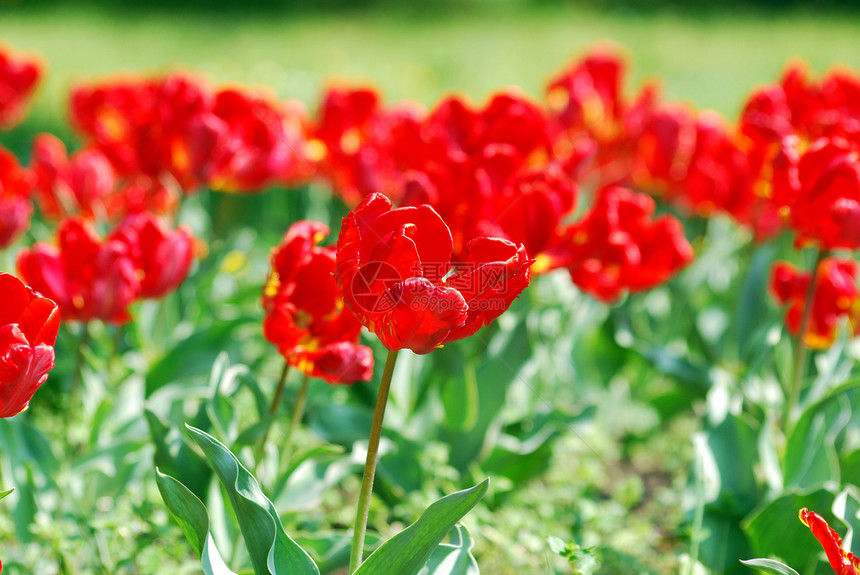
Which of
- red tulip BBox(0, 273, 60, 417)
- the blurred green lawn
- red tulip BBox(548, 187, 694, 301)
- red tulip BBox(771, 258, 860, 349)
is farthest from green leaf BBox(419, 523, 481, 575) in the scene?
the blurred green lawn

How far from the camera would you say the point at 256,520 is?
111cm

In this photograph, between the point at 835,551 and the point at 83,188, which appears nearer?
the point at 835,551

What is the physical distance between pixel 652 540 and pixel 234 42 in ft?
24.7

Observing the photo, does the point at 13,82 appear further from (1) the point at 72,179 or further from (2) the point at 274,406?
(2) the point at 274,406

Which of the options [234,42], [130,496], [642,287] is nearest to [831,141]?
[642,287]

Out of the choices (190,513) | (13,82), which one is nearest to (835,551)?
(190,513)

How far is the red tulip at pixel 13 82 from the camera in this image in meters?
2.76

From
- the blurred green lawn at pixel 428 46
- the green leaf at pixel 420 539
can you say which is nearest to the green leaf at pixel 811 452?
the green leaf at pixel 420 539

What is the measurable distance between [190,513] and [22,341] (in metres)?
0.33

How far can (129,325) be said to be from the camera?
6.82ft

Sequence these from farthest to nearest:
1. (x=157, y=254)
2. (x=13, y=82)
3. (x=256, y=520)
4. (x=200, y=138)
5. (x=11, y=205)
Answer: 1. (x=13, y=82)
2. (x=200, y=138)
3. (x=11, y=205)
4. (x=157, y=254)
5. (x=256, y=520)

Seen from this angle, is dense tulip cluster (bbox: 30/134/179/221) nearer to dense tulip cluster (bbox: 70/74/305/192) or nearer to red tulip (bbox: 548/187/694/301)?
dense tulip cluster (bbox: 70/74/305/192)

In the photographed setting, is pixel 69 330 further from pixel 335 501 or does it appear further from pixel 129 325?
pixel 335 501

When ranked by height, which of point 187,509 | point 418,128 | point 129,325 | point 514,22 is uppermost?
point 418,128
